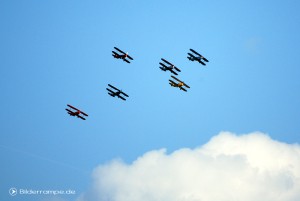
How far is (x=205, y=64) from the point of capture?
141125mm

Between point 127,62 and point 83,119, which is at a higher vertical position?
point 127,62

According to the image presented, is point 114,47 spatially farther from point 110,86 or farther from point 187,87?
point 187,87

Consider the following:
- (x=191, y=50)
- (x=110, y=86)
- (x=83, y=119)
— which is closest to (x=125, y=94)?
(x=110, y=86)

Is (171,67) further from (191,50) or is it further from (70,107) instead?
(70,107)

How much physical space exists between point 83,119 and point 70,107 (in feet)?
15.3

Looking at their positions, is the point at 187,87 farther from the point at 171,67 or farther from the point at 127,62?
the point at 127,62

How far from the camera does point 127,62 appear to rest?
5344 inches

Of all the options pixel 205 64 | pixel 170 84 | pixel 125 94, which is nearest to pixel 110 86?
pixel 125 94

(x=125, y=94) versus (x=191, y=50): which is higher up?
(x=191, y=50)

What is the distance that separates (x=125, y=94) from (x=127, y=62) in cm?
850

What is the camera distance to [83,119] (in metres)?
135

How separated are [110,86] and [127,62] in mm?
7734

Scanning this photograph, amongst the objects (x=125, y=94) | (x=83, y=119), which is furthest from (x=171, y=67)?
(x=83, y=119)

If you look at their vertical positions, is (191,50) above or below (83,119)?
above
